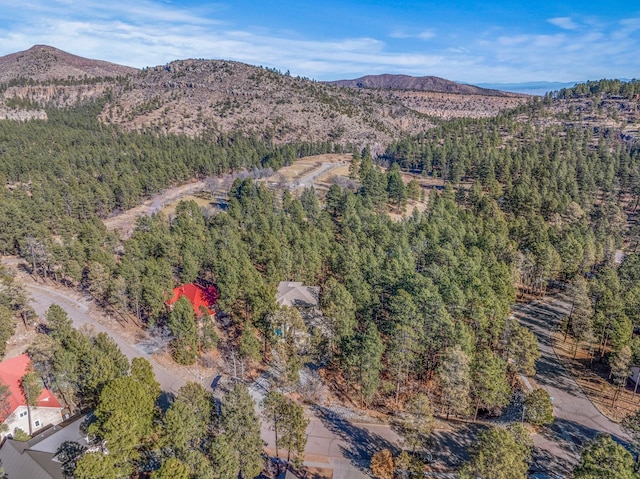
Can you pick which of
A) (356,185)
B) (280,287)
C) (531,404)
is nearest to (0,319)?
(280,287)

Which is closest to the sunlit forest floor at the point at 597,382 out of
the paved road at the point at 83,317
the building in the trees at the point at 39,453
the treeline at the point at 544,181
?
the treeline at the point at 544,181

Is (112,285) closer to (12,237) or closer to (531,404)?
(12,237)

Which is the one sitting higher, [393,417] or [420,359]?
[420,359]

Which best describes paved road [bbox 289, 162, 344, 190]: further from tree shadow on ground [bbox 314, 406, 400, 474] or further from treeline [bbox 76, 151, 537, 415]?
tree shadow on ground [bbox 314, 406, 400, 474]

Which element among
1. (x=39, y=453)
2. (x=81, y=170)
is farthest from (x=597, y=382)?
(x=81, y=170)

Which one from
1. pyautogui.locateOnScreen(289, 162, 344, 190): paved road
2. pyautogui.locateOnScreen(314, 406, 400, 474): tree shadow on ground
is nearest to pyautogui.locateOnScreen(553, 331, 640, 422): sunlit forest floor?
pyautogui.locateOnScreen(314, 406, 400, 474): tree shadow on ground

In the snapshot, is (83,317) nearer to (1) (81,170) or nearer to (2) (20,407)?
(2) (20,407)

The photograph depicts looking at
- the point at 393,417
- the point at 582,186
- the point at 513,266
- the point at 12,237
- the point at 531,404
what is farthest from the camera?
the point at 582,186
